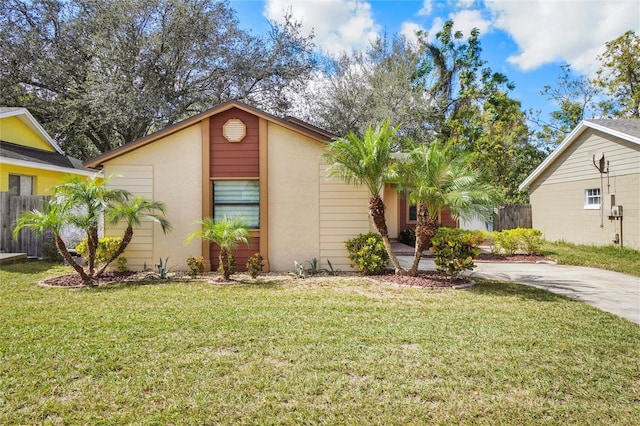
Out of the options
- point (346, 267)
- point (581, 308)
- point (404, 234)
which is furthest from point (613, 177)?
point (346, 267)

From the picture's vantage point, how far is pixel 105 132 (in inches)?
736

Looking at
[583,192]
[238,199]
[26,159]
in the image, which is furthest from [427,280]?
[26,159]

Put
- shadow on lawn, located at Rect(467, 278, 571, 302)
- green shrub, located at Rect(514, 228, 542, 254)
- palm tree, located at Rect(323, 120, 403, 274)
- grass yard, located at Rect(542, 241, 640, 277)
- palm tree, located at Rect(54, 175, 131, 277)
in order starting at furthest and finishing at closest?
green shrub, located at Rect(514, 228, 542, 254), grass yard, located at Rect(542, 241, 640, 277), palm tree, located at Rect(323, 120, 403, 274), palm tree, located at Rect(54, 175, 131, 277), shadow on lawn, located at Rect(467, 278, 571, 302)

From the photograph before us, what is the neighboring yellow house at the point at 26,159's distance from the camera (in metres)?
11.9

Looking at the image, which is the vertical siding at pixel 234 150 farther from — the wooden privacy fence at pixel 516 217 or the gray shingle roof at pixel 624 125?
the wooden privacy fence at pixel 516 217

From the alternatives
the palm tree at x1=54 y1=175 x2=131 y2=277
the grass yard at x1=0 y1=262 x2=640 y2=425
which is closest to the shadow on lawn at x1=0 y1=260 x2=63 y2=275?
the palm tree at x1=54 y1=175 x2=131 y2=277

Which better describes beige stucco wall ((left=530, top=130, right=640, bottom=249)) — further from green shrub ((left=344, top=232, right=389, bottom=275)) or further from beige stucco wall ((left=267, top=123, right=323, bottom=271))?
beige stucco wall ((left=267, top=123, right=323, bottom=271))

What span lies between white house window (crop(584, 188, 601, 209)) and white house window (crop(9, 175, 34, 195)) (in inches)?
770

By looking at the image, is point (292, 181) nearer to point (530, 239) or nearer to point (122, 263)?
point (122, 263)

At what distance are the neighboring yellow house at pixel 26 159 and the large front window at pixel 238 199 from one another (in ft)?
21.0

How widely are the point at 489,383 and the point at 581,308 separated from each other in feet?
11.4

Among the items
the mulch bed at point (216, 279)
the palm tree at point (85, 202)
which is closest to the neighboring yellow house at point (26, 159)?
the palm tree at point (85, 202)

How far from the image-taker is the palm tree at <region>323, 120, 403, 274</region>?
304 inches

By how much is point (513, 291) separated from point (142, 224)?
8135mm
